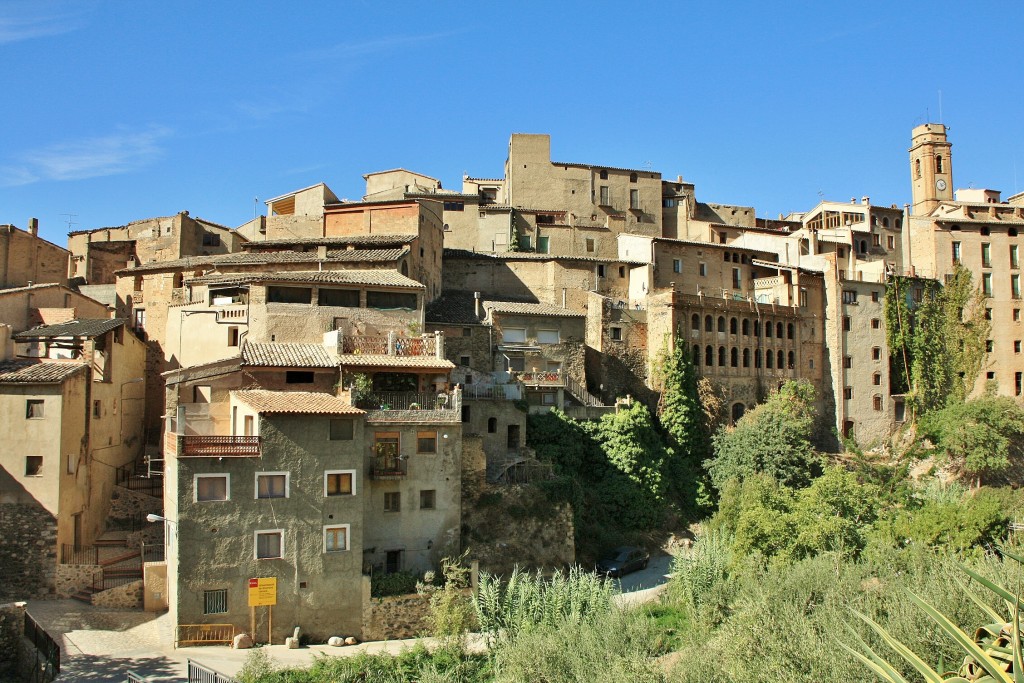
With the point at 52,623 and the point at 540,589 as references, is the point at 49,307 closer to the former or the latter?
the point at 52,623

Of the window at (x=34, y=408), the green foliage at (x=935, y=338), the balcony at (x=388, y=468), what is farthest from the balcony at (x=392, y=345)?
the green foliage at (x=935, y=338)

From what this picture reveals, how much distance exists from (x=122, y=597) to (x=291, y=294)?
12.5 m

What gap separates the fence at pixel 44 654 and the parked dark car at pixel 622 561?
19.3 meters

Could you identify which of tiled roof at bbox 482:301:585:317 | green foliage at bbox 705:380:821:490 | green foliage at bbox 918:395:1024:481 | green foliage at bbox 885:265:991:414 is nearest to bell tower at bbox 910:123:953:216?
green foliage at bbox 885:265:991:414

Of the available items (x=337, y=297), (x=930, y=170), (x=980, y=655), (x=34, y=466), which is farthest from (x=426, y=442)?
(x=930, y=170)

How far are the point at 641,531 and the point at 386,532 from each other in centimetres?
1338

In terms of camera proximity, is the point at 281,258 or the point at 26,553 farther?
the point at 281,258

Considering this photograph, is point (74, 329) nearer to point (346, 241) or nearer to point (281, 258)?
point (281, 258)

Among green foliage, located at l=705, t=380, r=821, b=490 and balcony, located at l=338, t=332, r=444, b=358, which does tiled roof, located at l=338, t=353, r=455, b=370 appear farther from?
green foliage, located at l=705, t=380, r=821, b=490

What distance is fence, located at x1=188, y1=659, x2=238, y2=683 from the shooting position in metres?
22.7

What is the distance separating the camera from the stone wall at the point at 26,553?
28.5 meters

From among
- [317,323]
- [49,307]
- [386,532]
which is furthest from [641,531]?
[49,307]

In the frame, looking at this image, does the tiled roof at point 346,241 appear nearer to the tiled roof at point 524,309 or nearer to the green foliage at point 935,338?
the tiled roof at point 524,309

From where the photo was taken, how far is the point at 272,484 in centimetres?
2783
